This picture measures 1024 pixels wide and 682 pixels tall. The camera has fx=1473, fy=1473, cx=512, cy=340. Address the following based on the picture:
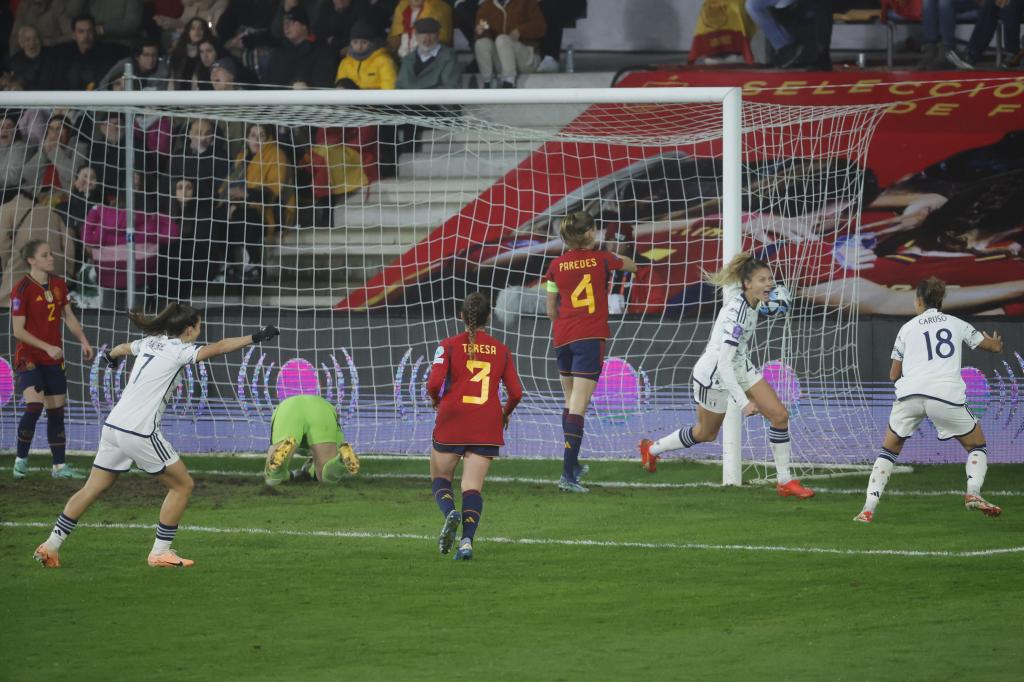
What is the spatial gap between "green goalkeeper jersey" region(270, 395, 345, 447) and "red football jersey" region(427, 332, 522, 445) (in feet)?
10.0

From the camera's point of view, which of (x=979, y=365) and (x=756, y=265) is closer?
(x=756, y=265)

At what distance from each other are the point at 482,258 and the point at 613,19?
5.74 metres

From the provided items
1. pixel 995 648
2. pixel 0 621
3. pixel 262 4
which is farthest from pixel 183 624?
pixel 262 4

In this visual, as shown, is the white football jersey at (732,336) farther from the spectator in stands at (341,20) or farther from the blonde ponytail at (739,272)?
the spectator in stands at (341,20)

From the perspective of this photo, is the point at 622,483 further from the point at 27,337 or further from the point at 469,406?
the point at 27,337

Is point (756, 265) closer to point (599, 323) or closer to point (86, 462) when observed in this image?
point (599, 323)

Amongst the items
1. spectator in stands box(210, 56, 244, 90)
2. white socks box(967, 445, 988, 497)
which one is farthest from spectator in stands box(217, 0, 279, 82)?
white socks box(967, 445, 988, 497)

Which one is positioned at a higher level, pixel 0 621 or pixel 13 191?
pixel 13 191

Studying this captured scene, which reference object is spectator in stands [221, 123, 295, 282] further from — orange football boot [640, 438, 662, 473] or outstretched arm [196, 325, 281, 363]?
outstretched arm [196, 325, 281, 363]

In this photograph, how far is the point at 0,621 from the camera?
6.20 meters

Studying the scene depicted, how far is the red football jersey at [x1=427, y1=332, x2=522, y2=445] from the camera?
757 cm

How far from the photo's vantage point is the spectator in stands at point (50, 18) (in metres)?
18.6

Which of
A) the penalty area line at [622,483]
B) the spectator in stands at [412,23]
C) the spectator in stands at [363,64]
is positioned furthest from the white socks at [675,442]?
the spectator in stands at [412,23]

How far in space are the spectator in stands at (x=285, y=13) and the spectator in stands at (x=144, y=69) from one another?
1418 mm
